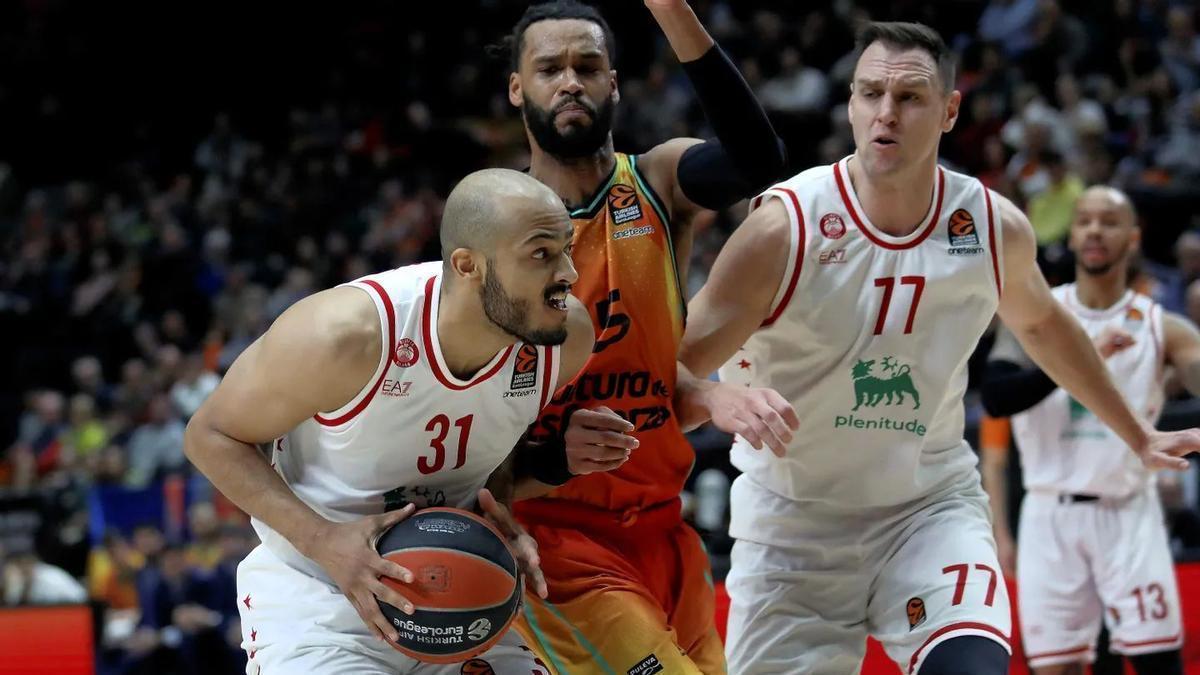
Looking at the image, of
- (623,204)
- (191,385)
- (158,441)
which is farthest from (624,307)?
(191,385)

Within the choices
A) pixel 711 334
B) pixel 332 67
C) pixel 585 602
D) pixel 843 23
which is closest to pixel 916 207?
pixel 711 334

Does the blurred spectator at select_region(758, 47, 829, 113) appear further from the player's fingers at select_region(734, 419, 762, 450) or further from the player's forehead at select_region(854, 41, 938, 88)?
the player's fingers at select_region(734, 419, 762, 450)

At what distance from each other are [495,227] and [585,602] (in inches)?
44.4

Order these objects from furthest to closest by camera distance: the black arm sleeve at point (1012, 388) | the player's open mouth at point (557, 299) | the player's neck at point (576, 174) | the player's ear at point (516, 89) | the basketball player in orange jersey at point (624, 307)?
the black arm sleeve at point (1012, 388) → the player's ear at point (516, 89) → the player's neck at point (576, 174) → the basketball player in orange jersey at point (624, 307) → the player's open mouth at point (557, 299)

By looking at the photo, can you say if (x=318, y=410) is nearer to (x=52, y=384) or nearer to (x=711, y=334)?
(x=711, y=334)

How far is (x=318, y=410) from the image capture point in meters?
3.90

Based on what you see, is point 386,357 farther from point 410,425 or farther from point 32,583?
point 32,583

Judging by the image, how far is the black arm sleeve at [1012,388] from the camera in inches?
239

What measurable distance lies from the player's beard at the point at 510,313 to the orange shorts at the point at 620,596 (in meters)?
0.74

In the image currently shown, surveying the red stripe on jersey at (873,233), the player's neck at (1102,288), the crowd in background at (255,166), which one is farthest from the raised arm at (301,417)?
the crowd in background at (255,166)

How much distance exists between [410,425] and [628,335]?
2.53 ft

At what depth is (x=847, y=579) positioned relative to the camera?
4684mm

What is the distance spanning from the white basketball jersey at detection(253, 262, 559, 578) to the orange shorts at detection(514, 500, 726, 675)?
0.35 m

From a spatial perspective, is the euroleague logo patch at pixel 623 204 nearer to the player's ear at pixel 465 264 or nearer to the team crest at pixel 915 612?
the player's ear at pixel 465 264
